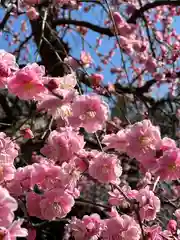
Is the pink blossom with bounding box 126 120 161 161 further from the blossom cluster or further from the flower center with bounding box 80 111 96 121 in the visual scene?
the flower center with bounding box 80 111 96 121

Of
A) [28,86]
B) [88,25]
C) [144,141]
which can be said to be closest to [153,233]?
[144,141]

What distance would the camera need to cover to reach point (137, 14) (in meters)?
4.14

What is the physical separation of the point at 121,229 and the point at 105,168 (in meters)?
0.22

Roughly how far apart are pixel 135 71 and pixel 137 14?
153 cm

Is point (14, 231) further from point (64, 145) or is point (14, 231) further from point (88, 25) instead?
point (88, 25)

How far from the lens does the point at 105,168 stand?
1.60 metres

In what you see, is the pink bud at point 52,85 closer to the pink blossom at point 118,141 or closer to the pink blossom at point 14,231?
Answer: the pink blossom at point 118,141

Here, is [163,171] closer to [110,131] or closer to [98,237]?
[98,237]

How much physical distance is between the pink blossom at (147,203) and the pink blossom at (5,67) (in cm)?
65

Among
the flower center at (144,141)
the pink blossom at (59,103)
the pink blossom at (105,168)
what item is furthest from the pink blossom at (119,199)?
the pink blossom at (59,103)

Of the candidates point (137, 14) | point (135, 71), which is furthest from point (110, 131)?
point (135, 71)

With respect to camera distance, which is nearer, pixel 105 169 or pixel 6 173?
pixel 6 173

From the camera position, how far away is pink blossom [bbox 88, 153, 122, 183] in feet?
5.25

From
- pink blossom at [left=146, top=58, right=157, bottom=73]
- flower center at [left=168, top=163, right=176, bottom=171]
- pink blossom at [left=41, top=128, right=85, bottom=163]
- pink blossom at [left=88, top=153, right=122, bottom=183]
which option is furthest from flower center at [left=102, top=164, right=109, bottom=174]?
pink blossom at [left=146, top=58, right=157, bottom=73]
